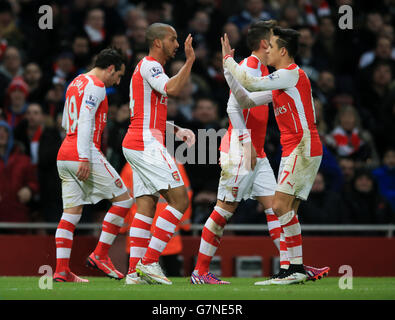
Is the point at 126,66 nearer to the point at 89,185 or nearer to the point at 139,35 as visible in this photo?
the point at 139,35

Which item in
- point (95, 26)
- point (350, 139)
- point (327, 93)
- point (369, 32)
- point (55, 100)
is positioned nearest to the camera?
point (55, 100)

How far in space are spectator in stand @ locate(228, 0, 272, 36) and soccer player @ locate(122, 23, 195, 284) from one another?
644 centimetres

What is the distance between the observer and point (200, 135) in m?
10.6

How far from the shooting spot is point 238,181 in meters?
7.74

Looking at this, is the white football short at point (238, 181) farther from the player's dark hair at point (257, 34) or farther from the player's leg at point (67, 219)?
the player's leg at point (67, 219)

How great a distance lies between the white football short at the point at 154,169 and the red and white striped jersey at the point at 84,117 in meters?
0.53

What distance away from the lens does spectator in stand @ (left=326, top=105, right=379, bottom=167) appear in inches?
469

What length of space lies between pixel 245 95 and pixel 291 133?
0.57 meters

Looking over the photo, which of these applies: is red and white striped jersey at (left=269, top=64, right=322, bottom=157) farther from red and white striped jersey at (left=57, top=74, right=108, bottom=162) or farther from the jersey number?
the jersey number

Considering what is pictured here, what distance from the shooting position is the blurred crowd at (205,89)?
1041 cm

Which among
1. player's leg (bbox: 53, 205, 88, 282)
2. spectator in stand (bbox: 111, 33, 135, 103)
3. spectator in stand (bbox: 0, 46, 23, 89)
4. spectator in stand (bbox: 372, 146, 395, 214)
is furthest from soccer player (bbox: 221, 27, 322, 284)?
spectator in stand (bbox: 0, 46, 23, 89)

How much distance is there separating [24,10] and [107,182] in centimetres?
638

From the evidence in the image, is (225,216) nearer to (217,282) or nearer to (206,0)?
(217,282)

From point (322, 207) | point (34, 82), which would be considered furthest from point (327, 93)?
point (34, 82)
